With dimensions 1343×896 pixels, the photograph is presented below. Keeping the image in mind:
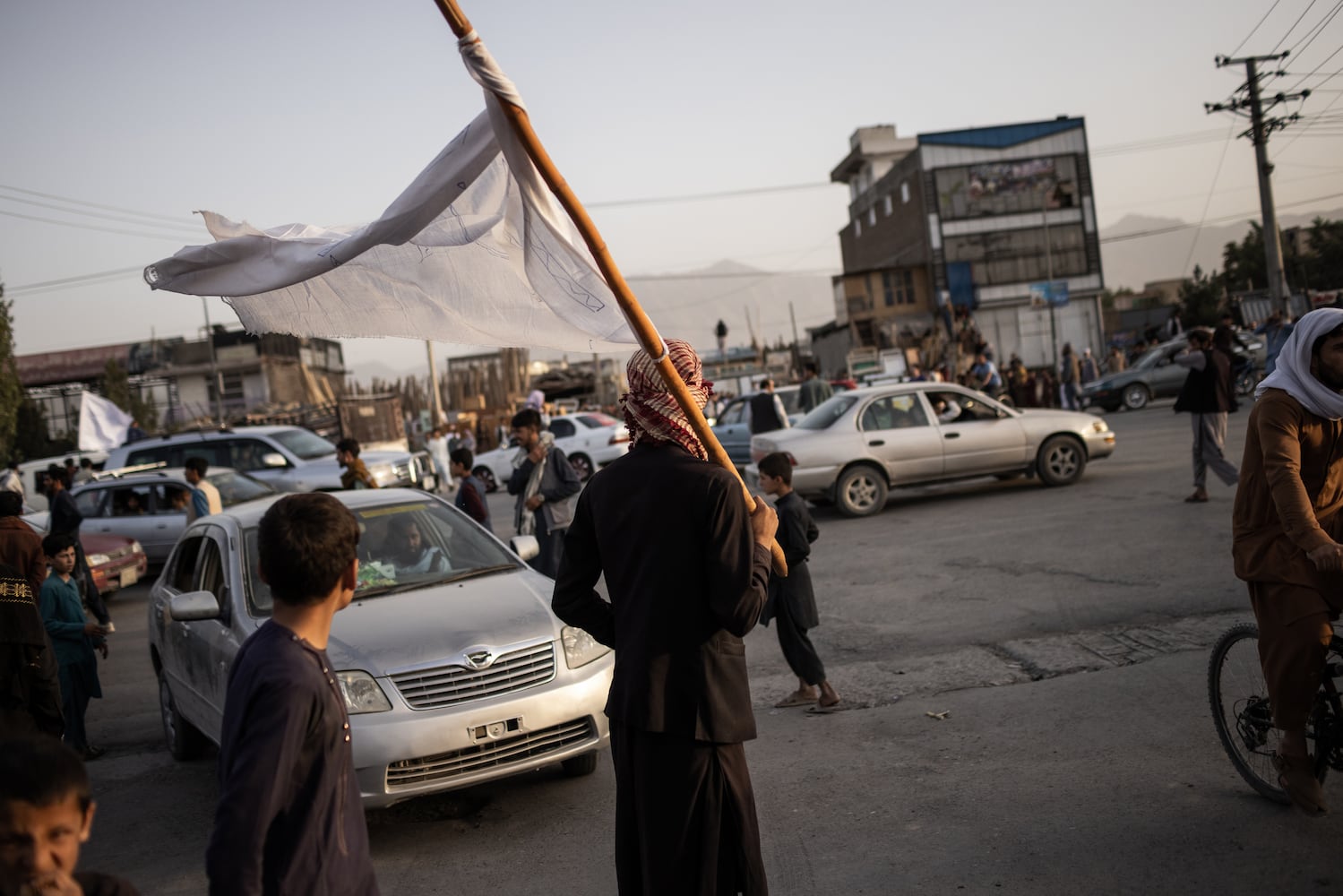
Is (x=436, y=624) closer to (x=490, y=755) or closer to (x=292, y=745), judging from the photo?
(x=490, y=755)

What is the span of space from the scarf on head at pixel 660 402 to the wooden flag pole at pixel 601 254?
4 centimetres

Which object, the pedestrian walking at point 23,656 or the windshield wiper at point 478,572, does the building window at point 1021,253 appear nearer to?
the windshield wiper at point 478,572

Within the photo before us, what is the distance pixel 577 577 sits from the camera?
132 inches

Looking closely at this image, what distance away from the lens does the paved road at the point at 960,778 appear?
420 cm

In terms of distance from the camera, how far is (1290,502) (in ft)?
12.9

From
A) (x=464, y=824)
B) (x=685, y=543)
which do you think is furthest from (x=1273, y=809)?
(x=464, y=824)

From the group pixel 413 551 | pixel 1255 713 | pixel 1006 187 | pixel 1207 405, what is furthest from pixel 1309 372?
pixel 1006 187

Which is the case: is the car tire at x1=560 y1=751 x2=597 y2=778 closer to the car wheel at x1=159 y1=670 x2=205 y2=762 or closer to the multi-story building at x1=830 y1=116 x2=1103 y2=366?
the car wheel at x1=159 y1=670 x2=205 y2=762

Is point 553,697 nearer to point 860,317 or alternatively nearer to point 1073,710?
point 1073,710

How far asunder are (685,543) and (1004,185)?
56324mm

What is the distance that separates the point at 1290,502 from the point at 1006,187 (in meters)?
54.8

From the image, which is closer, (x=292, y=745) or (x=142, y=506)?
(x=292, y=745)

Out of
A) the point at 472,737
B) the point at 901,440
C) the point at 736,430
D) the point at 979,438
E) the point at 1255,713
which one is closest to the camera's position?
the point at 1255,713

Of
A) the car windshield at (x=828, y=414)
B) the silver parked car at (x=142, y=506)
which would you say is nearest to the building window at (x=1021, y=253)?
the car windshield at (x=828, y=414)
